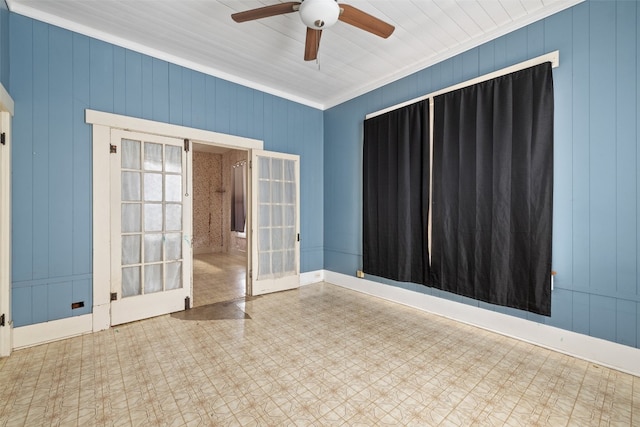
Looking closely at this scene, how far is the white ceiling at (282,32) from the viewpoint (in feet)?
8.82

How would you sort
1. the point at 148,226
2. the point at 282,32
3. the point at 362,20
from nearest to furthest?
the point at 362,20, the point at 282,32, the point at 148,226

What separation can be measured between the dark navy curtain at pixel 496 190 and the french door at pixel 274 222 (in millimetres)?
2260

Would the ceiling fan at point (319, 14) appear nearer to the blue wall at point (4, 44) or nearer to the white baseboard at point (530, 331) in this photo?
the blue wall at point (4, 44)

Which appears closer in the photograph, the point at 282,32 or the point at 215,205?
the point at 282,32

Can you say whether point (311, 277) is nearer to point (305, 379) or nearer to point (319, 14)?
point (305, 379)

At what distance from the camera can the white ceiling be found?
2.69m

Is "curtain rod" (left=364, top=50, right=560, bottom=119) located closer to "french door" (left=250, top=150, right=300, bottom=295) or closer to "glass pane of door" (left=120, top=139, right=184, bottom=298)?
"french door" (left=250, top=150, right=300, bottom=295)

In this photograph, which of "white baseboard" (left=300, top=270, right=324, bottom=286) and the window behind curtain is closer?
the window behind curtain

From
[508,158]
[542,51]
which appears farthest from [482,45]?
[508,158]

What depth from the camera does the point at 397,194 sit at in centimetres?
395

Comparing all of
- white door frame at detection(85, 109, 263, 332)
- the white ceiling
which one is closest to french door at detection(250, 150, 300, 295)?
the white ceiling

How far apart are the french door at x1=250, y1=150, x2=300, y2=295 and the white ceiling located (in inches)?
52.4

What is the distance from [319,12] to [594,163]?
268 cm

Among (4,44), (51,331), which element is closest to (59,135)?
(4,44)
